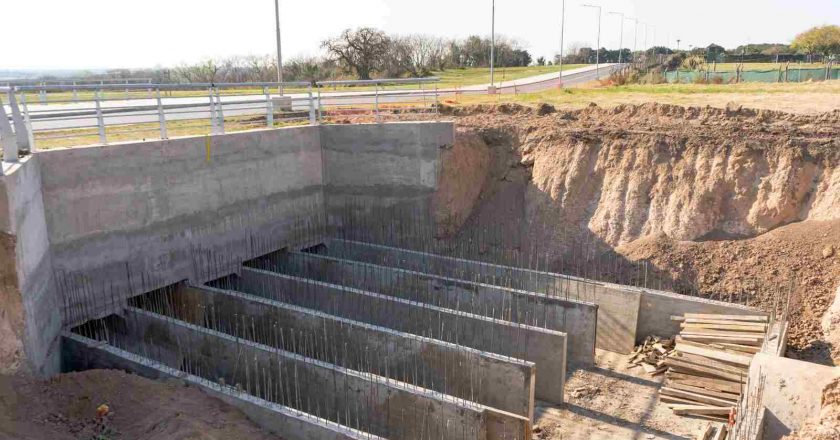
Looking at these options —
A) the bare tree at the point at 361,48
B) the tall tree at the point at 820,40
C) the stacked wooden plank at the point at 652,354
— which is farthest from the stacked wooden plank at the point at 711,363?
the tall tree at the point at 820,40

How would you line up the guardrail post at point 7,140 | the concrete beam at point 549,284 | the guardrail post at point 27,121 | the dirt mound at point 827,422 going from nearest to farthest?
1. the dirt mound at point 827,422
2. the guardrail post at point 7,140
3. the guardrail post at point 27,121
4. the concrete beam at point 549,284

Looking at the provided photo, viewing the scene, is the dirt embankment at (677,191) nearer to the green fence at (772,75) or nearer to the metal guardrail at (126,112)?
the metal guardrail at (126,112)

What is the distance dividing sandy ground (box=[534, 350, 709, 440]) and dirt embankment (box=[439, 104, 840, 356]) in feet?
7.82

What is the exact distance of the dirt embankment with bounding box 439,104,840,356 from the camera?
11289 millimetres

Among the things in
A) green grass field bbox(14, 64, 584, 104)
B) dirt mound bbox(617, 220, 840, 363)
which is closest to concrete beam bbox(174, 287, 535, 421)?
dirt mound bbox(617, 220, 840, 363)

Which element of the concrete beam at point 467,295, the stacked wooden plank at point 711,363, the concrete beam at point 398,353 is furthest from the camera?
the concrete beam at point 467,295

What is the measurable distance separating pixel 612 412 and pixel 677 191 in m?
5.60

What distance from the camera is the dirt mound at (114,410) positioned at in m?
7.38

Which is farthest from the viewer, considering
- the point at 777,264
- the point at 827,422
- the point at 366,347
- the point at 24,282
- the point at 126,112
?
the point at 126,112

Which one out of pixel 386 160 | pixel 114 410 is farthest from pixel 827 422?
pixel 386 160

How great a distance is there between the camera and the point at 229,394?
7.97 m

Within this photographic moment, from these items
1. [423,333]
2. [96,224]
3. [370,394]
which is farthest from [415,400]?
[96,224]

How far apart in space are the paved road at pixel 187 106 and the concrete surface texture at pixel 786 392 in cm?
1019

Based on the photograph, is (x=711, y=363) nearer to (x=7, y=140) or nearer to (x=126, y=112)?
(x=7, y=140)
